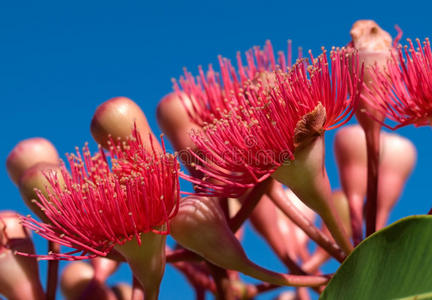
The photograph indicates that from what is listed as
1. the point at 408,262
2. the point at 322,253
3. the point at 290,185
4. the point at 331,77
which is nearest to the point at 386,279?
the point at 408,262

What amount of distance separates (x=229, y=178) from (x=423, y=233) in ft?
1.35

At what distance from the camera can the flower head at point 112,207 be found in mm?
1003

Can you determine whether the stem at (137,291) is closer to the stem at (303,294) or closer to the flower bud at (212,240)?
the flower bud at (212,240)

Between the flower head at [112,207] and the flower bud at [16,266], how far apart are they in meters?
0.12

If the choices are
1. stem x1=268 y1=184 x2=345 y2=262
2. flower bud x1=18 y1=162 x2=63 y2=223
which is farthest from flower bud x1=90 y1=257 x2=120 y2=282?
stem x1=268 y1=184 x2=345 y2=262

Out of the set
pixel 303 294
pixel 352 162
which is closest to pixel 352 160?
pixel 352 162

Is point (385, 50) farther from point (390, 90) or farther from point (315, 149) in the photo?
point (315, 149)

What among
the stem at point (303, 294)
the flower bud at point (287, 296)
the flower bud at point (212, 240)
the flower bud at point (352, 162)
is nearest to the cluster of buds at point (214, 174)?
the flower bud at point (212, 240)

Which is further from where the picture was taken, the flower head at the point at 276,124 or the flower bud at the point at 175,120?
the flower bud at the point at 175,120

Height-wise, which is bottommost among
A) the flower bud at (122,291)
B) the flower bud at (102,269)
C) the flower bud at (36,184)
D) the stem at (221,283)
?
the flower bud at (122,291)

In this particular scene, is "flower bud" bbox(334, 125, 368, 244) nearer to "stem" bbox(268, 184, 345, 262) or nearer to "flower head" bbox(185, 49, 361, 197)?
"stem" bbox(268, 184, 345, 262)

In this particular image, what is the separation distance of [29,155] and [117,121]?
0.82 ft

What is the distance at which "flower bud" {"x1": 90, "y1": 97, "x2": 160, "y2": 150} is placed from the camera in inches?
45.5

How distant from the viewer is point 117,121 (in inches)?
45.4
